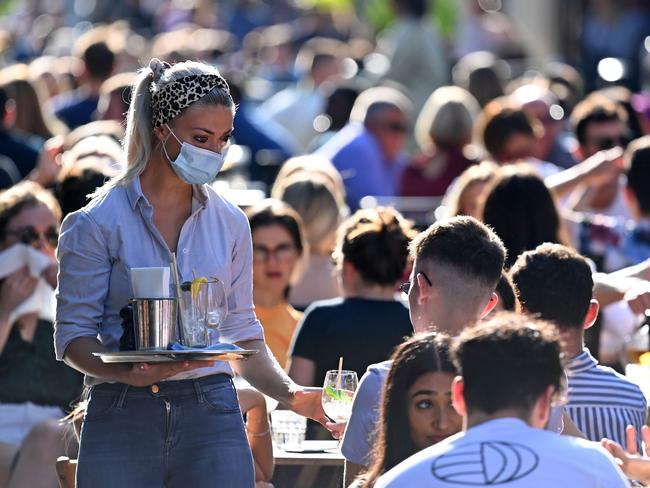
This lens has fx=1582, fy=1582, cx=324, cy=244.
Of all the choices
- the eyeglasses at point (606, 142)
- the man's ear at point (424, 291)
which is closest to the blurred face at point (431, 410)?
the man's ear at point (424, 291)

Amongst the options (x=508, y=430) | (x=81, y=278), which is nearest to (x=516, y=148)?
(x=81, y=278)

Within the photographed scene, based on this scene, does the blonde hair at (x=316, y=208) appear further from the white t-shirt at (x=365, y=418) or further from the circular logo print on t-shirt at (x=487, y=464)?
the circular logo print on t-shirt at (x=487, y=464)

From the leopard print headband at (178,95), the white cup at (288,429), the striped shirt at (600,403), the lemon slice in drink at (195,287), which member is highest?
the leopard print headband at (178,95)

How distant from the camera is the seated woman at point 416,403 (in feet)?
13.5

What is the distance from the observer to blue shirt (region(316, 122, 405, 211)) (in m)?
11.6

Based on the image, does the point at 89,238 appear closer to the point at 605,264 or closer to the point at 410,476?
the point at 410,476

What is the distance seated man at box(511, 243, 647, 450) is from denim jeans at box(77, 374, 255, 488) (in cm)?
137

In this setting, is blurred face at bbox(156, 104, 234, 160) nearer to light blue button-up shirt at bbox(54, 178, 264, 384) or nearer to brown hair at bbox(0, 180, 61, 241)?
light blue button-up shirt at bbox(54, 178, 264, 384)

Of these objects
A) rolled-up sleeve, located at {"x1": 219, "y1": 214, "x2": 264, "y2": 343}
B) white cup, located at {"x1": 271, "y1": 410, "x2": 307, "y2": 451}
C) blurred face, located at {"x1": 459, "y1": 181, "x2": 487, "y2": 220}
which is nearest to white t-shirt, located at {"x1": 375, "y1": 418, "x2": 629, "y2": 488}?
rolled-up sleeve, located at {"x1": 219, "y1": 214, "x2": 264, "y2": 343}

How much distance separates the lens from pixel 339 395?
487cm

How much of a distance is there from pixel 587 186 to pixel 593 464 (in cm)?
600

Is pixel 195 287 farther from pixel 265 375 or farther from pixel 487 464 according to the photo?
pixel 487 464

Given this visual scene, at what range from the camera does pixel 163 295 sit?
13.7ft

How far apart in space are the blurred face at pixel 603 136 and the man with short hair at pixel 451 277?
19.1 ft
